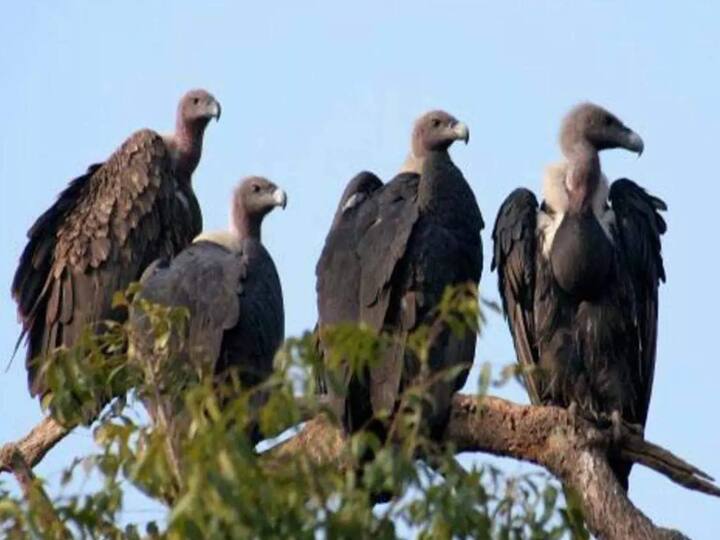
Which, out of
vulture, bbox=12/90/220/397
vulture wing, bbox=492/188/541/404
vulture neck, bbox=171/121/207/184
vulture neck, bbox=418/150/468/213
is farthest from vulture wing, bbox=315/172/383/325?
vulture neck, bbox=171/121/207/184

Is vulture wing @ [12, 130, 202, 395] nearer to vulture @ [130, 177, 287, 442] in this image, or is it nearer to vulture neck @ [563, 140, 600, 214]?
vulture @ [130, 177, 287, 442]

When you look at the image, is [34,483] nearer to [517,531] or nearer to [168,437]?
[168,437]

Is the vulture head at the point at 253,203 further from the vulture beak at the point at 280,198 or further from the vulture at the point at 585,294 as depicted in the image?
the vulture at the point at 585,294

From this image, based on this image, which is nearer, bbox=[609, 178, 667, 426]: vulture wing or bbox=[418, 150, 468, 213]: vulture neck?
bbox=[418, 150, 468, 213]: vulture neck

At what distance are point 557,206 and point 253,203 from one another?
151 centimetres

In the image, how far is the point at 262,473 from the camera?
7223mm

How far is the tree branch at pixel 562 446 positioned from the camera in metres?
10.9

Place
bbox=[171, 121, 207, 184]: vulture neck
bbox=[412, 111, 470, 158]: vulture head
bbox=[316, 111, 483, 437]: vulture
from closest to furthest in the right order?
bbox=[316, 111, 483, 437]: vulture < bbox=[412, 111, 470, 158]: vulture head < bbox=[171, 121, 207, 184]: vulture neck

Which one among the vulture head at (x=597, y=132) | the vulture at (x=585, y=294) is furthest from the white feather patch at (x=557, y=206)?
the vulture head at (x=597, y=132)

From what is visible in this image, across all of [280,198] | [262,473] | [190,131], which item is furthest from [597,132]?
[262,473]

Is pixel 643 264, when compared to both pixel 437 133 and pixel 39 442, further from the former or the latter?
pixel 39 442

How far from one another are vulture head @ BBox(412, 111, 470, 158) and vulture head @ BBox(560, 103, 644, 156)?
3.41ft

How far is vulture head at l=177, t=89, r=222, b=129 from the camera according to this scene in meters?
14.3

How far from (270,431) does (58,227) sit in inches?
266
